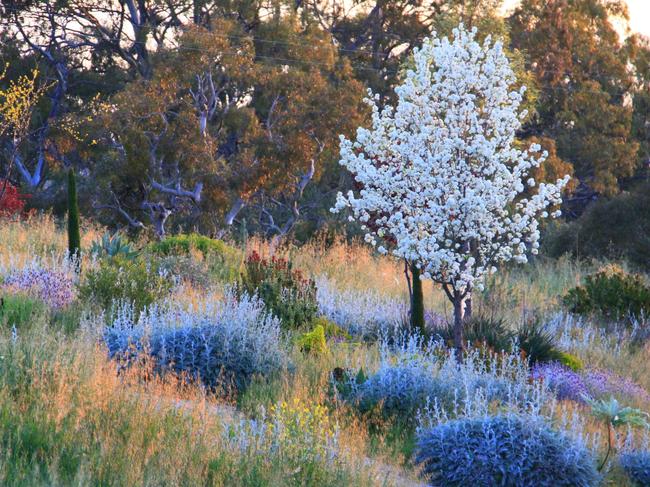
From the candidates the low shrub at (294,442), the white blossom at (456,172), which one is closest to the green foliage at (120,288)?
the white blossom at (456,172)

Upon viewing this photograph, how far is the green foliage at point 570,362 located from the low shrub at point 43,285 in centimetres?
590

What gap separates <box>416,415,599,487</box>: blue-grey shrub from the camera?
6512mm

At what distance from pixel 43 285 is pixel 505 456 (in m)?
6.84

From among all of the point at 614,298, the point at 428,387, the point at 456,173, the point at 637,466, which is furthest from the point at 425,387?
the point at 614,298

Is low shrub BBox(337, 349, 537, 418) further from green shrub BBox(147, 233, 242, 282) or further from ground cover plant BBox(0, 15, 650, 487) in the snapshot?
green shrub BBox(147, 233, 242, 282)

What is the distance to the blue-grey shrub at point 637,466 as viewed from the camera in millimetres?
6934

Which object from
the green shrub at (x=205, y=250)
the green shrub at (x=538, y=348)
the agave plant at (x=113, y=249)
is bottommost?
the green shrub at (x=538, y=348)

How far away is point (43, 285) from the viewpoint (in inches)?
447

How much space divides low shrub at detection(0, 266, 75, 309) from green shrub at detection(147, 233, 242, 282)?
3231 millimetres

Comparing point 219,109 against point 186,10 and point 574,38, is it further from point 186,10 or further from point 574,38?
point 574,38

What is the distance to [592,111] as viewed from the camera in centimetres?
3152

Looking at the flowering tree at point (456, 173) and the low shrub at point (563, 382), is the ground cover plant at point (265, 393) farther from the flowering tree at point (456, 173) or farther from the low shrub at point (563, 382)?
the flowering tree at point (456, 173)

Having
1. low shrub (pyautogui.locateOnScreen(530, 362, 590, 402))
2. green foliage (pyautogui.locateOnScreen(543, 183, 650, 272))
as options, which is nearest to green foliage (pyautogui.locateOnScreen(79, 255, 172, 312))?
low shrub (pyautogui.locateOnScreen(530, 362, 590, 402))

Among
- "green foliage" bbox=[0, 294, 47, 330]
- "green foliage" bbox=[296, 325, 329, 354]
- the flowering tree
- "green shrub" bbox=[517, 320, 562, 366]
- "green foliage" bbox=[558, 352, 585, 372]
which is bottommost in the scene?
"green foliage" bbox=[558, 352, 585, 372]
